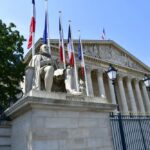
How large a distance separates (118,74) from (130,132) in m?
40.0

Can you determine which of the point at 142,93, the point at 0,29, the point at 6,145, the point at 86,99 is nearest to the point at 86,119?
the point at 86,99

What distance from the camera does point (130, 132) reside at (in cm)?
970

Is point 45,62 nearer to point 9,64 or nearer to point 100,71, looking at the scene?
point 9,64

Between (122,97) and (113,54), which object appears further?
(113,54)

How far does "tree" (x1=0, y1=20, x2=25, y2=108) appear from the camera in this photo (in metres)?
19.4

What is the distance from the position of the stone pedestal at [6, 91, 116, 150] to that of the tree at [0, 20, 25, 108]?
1141 cm

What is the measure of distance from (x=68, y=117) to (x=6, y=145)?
220 cm

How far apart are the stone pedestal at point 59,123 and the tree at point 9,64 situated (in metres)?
11.4

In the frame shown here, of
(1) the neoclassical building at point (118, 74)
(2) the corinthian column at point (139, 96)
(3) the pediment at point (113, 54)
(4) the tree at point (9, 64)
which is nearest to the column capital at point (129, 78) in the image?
(1) the neoclassical building at point (118, 74)

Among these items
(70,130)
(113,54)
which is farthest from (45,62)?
(113,54)

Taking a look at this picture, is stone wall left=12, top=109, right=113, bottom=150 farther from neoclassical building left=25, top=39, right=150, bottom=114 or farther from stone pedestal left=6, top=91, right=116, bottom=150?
neoclassical building left=25, top=39, right=150, bottom=114

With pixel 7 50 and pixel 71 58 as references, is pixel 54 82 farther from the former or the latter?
pixel 71 58

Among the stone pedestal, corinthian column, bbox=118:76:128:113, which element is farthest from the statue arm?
corinthian column, bbox=118:76:128:113

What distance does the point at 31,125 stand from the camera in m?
6.87
